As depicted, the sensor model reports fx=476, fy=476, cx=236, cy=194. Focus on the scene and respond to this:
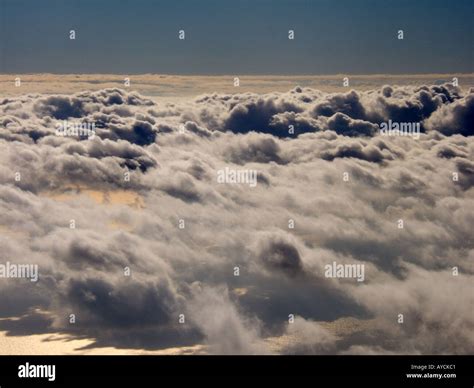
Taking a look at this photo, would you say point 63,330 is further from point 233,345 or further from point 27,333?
point 233,345
